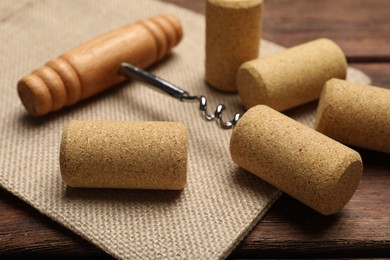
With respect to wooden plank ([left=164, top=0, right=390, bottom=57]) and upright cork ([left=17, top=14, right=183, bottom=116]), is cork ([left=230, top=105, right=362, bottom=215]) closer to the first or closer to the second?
upright cork ([left=17, top=14, right=183, bottom=116])

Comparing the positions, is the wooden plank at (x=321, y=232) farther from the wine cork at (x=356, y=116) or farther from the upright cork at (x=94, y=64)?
the upright cork at (x=94, y=64)

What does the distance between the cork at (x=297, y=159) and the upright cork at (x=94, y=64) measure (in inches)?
13.3

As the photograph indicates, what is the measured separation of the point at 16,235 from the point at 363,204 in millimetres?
528

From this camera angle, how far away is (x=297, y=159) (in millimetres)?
809

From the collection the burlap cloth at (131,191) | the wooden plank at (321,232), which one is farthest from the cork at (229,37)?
the wooden plank at (321,232)

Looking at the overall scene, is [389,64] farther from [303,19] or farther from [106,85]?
[106,85]

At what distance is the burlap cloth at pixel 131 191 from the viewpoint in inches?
31.5

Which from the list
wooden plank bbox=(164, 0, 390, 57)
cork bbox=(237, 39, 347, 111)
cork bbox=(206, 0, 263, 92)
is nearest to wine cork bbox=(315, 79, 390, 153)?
cork bbox=(237, 39, 347, 111)

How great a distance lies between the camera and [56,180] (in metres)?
0.89

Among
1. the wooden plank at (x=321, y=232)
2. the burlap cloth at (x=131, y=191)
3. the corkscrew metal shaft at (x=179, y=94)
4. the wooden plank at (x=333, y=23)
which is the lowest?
the wooden plank at (x=321, y=232)

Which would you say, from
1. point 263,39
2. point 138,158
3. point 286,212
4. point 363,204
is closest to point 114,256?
point 138,158

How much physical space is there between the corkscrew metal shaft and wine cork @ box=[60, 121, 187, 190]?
0.59 feet

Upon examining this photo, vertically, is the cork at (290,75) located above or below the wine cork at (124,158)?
above

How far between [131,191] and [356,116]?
1.25ft
